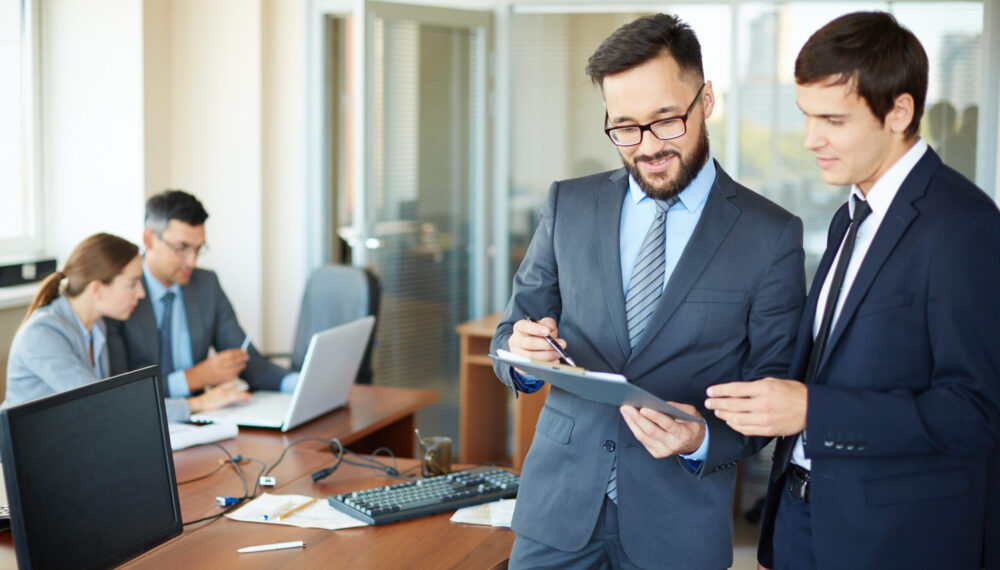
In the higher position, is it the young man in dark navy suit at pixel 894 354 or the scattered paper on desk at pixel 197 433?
the young man in dark navy suit at pixel 894 354

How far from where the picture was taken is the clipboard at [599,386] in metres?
1.42

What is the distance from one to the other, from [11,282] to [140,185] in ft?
2.44

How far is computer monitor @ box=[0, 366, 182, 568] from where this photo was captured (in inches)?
58.3

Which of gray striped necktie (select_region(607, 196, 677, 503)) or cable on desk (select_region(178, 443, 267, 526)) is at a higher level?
gray striped necktie (select_region(607, 196, 677, 503))

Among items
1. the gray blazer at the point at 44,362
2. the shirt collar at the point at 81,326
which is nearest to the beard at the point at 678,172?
the gray blazer at the point at 44,362

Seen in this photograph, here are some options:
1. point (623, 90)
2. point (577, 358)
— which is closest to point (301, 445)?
point (577, 358)

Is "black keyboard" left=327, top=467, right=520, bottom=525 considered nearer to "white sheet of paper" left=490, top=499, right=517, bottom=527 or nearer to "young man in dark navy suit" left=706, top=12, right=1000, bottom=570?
"white sheet of paper" left=490, top=499, right=517, bottom=527

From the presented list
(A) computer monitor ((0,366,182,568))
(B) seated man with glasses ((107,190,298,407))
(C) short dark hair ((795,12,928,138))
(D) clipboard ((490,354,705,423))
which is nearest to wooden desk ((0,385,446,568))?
(A) computer monitor ((0,366,182,568))

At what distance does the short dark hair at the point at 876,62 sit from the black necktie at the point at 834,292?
0.52 feet

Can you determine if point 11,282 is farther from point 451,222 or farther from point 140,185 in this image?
point 451,222

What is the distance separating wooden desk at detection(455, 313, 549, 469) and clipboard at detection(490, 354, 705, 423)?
9.70 feet

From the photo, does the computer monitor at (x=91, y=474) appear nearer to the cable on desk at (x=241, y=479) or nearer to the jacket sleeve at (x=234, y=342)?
the cable on desk at (x=241, y=479)

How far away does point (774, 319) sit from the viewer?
5.54 ft

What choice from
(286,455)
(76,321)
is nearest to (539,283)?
(286,455)
